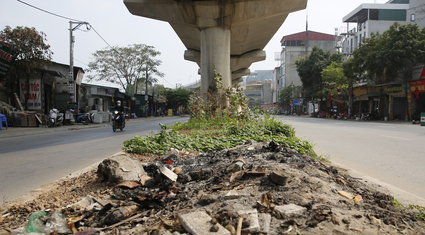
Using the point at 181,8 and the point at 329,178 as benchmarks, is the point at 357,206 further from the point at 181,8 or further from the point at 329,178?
the point at 181,8

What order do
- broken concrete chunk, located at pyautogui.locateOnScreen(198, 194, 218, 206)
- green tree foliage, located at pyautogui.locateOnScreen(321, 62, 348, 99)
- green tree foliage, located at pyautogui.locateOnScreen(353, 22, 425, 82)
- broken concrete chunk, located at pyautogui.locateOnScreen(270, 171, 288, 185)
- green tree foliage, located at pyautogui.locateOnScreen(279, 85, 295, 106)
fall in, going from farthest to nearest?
green tree foliage, located at pyautogui.locateOnScreen(279, 85, 295, 106), green tree foliage, located at pyautogui.locateOnScreen(321, 62, 348, 99), green tree foliage, located at pyautogui.locateOnScreen(353, 22, 425, 82), broken concrete chunk, located at pyautogui.locateOnScreen(270, 171, 288, 185), broken concrete chunk, located at pyautogui.locateOnScreen(198, 194, 218, 206)

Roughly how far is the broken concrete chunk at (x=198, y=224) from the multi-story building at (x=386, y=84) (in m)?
28.4

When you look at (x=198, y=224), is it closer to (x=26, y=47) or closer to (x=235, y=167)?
(x=235, y=167)

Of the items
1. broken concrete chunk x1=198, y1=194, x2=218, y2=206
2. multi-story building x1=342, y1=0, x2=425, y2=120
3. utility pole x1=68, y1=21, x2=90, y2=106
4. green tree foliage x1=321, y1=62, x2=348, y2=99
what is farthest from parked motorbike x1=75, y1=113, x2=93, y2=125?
green tree foliage x1=321, y1=62, x2=348, y2=99

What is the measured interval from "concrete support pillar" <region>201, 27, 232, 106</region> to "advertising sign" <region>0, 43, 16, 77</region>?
36.0 ft

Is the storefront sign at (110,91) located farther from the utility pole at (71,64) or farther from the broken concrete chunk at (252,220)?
the broken concrete chunk at (252,220)

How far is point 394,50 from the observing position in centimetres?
2370

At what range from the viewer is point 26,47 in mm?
16984

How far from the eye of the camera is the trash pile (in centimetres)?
202

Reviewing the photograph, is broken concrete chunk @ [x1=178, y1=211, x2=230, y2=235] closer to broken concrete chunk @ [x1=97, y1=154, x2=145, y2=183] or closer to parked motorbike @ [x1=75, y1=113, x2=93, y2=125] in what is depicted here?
broken concrete chunk @ [x1=97, y1=154, x2=145, y2=183]

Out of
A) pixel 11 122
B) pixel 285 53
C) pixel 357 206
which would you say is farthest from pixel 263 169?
pixel 285 53

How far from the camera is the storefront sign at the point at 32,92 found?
19.2m

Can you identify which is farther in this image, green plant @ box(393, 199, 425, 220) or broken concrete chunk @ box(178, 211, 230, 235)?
green plant @ box(393, 199, 425, 220)

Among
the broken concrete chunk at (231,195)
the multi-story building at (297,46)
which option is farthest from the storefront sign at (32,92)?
the multi-story building at (297,46)
